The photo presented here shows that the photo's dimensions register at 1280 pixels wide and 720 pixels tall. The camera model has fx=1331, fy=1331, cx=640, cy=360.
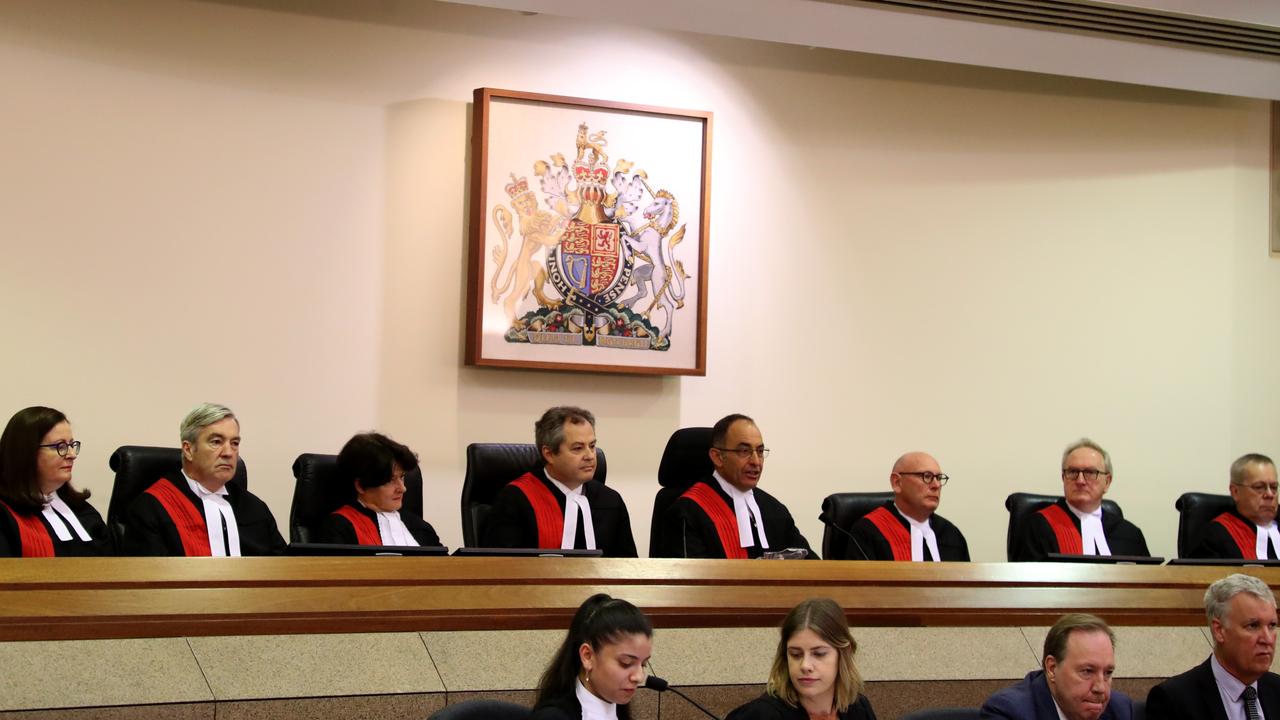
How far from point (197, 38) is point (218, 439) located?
204 centimetres

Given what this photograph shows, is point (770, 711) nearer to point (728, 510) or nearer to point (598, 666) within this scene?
point (598, 666)

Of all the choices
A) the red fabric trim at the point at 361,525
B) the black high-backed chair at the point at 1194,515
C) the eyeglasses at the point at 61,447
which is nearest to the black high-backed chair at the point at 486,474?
the red fabric trim at the point at 361,525

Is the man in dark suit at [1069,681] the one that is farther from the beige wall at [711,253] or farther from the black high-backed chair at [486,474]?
the beige wall at [711,253]

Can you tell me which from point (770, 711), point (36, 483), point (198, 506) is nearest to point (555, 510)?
point (198, 506)

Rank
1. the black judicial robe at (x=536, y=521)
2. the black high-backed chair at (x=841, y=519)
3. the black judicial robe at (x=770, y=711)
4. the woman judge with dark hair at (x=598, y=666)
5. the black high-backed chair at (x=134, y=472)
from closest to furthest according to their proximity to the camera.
A: the woman judge with dark hair at (x=598, y=666) < the black judicial robe at (x=770, y=711) < the black high-backed chair at (x=134, y=472) < the black judicial robe at (x=536, y=521) < the black high-backed chair at (x=841, y=519)

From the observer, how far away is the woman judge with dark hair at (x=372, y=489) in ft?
15.1

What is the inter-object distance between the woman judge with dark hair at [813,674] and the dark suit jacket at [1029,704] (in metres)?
0.33

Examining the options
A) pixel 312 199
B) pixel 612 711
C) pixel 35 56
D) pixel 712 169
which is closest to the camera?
pixel 612 711

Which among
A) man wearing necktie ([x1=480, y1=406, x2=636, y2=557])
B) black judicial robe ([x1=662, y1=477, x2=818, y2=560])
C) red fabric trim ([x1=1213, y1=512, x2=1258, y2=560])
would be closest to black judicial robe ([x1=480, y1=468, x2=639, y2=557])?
man wearing necktie ([x1=480, y1=406, x2=636, y2=557])

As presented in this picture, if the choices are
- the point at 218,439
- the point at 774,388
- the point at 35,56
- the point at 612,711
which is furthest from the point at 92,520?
the point at 774,388

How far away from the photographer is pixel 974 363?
263 inches

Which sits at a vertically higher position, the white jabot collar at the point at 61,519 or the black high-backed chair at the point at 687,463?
the black high-backed chair at the point at 687,463

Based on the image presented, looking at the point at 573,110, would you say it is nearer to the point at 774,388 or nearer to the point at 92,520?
the point at 774,388

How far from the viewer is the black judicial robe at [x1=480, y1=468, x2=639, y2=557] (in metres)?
4.75
